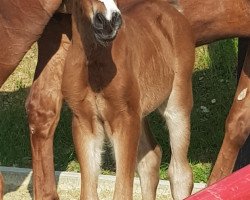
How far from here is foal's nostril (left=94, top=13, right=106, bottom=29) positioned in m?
4.52

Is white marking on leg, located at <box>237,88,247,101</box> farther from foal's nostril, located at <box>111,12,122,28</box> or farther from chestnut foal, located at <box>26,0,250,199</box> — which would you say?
foal's nostril, located at <box>111,12,122,28</box>

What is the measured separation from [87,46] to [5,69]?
818mm

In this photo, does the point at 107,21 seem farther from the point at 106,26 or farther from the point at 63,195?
the point at 63,195

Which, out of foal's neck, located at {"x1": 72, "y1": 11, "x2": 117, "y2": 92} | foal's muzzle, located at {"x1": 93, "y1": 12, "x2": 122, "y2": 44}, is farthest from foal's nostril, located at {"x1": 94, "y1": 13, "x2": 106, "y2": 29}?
foal's neck, located at {"x1": 72, "y1": 11, "x2": 117, "y2": 92}

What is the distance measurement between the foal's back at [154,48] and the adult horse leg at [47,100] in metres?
0.48

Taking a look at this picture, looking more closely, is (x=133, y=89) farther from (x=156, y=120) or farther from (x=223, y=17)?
(x=156, y=120)

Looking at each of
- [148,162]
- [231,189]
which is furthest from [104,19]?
[148,162]

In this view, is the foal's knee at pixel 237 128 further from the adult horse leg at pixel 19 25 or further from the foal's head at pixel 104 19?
the foal's head at pixel 104 19

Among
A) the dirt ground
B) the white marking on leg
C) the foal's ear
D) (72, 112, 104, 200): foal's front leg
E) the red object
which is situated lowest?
the dirt ground

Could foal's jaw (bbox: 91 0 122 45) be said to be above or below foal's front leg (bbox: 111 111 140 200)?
above

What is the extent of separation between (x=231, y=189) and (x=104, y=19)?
4.61ft

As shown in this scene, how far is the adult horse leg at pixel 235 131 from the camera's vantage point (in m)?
6.12

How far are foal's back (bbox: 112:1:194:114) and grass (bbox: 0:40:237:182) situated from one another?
3.77 ft

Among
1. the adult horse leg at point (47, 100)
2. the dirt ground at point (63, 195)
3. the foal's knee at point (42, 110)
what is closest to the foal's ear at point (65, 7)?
the adult horse leg at point (47, 100)
